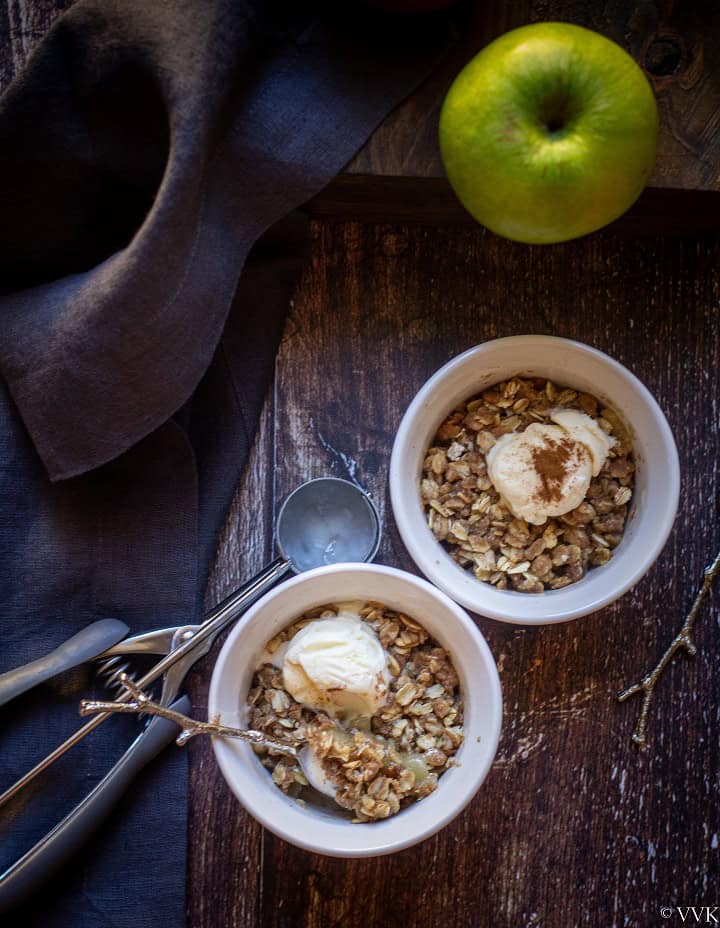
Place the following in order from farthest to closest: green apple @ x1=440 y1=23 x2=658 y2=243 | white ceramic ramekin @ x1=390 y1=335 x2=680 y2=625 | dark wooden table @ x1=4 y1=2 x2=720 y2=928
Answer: dark wooden table @ x1=4 y1=2 x2=720 y2=928, white ceramic ramekin @ x1=390 y1=335 x2=680 y2=625, green apple @ x1=440 y1=23 x2=658 y2=243

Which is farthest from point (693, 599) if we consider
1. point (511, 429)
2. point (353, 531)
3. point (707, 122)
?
point (707, 122)

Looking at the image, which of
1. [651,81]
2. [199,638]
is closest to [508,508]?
[199,638]

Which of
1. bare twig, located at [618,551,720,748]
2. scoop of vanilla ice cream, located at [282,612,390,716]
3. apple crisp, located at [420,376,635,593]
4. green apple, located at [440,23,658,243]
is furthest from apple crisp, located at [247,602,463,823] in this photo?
green apple, located at [440,23,658,243]

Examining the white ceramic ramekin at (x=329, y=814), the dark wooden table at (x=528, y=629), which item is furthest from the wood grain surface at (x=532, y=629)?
the white ceramic ramekin at (x=329, y=814)

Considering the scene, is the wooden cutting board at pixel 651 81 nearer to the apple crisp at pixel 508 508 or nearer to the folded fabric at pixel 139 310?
the folded fabric at pixel 139 310

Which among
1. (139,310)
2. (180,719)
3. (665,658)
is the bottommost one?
(665,658)

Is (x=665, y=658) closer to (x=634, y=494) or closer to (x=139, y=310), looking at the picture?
(x=634, y=494)

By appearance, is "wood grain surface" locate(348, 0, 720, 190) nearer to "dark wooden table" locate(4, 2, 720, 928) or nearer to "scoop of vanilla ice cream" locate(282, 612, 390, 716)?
"dark wooden table" locate(4, 2, 720, 928)
